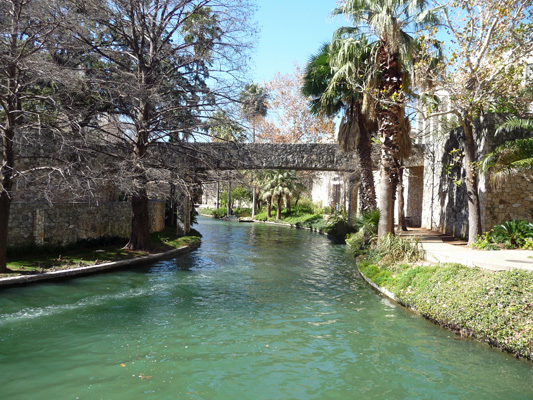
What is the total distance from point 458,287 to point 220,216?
40195 mm

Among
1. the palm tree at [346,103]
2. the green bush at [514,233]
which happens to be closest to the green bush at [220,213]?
the palm tree at [346,103]

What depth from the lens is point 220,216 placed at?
158ft

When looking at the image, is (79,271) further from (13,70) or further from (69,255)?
(13,70)

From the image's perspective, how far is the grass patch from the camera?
288 inches

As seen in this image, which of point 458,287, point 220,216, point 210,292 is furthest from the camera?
point 220,216

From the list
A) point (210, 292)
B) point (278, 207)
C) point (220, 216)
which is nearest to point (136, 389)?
point (210, 292)

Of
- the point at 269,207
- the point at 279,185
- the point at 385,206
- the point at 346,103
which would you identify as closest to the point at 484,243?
the point at 385,206

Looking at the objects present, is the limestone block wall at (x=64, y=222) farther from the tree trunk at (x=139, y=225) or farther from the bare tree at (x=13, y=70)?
the bare tree at (x=13, y=70)

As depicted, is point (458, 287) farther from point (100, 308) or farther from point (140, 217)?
point (140, 217)

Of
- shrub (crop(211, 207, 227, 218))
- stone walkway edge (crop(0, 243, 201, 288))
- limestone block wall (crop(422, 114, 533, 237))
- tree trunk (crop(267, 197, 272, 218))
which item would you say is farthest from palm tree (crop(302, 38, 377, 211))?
shrub (crop(211, 207, 227, 218))

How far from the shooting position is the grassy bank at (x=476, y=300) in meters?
7.31

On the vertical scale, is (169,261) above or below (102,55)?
below

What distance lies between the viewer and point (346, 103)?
19391 millimetres

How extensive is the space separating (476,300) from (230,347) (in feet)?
15.0
